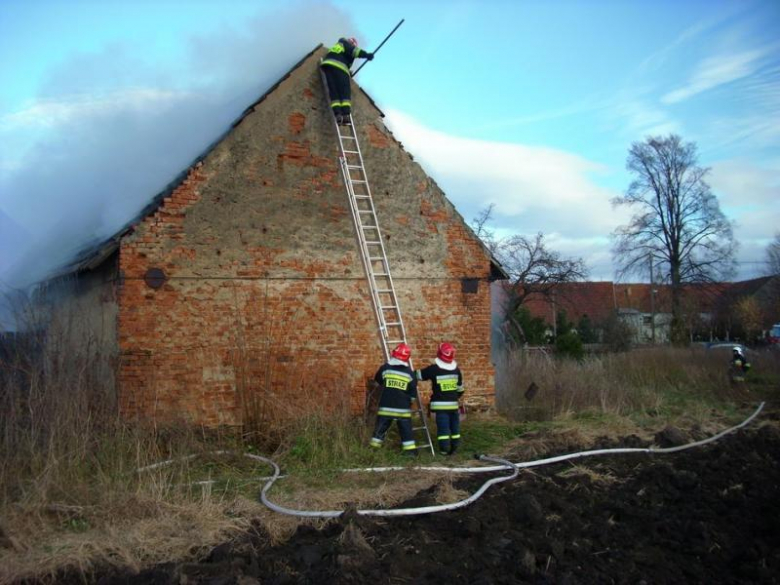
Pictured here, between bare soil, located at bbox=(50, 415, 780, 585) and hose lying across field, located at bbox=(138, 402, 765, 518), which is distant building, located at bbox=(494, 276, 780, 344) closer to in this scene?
hose lying across field, located at bbox=(138, 402, 765, 518)

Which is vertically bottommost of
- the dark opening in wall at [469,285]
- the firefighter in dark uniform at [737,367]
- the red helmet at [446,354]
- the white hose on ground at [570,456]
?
the white hose on ground at [570,456]

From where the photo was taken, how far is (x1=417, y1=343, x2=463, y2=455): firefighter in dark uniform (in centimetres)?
949

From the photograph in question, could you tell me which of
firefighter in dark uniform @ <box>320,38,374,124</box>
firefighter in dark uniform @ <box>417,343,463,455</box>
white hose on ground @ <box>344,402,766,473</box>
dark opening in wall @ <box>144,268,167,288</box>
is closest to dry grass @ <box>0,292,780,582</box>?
white hose on ground @ <box>344,402,766,473</box>

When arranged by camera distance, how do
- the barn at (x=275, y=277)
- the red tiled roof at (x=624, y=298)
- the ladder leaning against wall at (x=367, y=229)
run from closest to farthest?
the barn at (x=275, y=277) → the ladder leaning against wall at (x=367, y=229) → the red tiled roof at (x=624, y=298)

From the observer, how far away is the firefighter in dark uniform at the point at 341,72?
1080 centimetres

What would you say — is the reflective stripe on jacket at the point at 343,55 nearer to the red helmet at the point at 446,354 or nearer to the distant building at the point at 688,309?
the red helmet at the point at 446,354

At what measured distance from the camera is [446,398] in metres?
9.50

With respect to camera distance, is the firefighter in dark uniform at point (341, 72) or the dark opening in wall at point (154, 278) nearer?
the dark opening in wall at point (154, 278)

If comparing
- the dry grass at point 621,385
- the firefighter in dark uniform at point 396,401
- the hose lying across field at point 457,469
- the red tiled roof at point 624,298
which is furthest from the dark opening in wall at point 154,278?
the red tiled roof at point 624,298

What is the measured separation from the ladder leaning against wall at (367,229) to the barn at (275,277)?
211 mm

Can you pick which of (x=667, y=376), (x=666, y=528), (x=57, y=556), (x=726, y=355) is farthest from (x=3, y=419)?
(x=726, y=355)

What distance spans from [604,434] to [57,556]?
828 centimetres

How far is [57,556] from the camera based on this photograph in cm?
516

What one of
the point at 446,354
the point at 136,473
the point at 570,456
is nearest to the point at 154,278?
the point at 136,473
